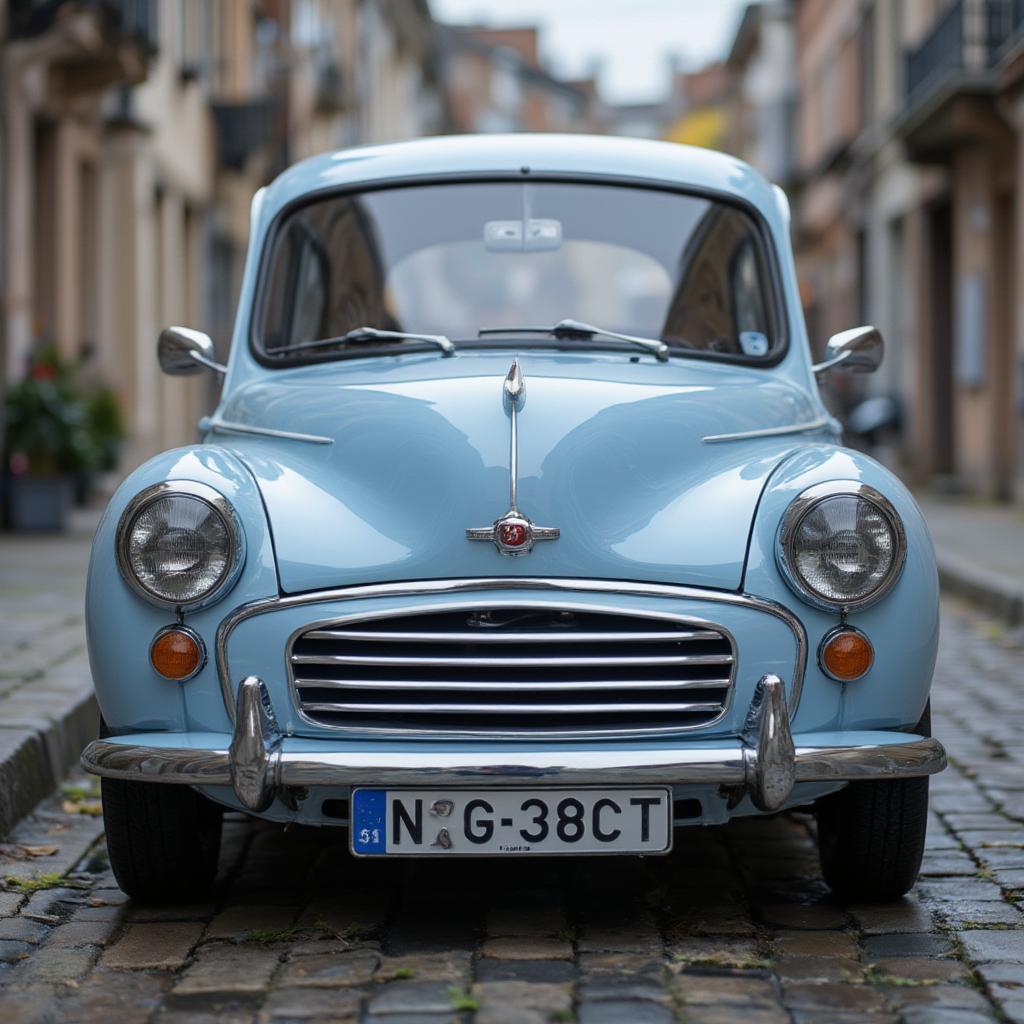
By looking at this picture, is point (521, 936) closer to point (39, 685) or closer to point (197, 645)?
point (197, 645)

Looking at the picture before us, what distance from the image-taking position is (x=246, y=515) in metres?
4.06

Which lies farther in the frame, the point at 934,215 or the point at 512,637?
the point at 934,215

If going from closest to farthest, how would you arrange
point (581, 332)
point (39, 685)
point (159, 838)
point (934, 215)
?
point (159, 838)
point (581, 332)
point (39, 685)
point (934, 215)

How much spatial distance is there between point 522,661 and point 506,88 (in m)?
84.7

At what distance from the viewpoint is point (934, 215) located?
23875 millimetres

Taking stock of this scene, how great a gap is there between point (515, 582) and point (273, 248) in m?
1.94

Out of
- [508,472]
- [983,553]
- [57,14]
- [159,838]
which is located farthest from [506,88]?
[159,838]

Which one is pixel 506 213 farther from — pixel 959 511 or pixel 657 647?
pixel 959 511

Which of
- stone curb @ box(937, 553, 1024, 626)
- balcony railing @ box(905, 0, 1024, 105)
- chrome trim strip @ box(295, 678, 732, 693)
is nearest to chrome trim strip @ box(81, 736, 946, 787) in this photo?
chrome trim strip @ box(295, 678, 732, 693)

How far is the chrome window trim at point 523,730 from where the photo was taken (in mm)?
3893

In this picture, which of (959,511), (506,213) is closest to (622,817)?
(506,213)

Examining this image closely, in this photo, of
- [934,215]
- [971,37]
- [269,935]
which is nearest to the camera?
[269,935]

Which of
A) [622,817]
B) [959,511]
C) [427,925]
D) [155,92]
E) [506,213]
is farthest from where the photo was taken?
[155,92]

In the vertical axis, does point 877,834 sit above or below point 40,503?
below
